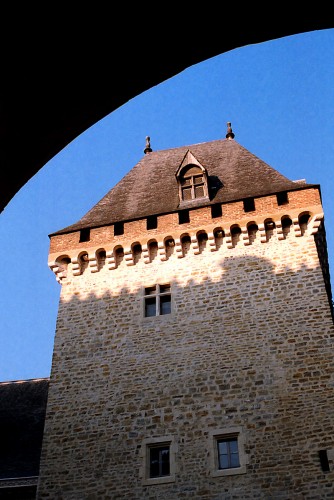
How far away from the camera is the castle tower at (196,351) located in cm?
1198

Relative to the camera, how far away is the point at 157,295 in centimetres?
1459

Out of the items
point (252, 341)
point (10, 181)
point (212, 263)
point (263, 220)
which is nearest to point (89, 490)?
point (252, 341)

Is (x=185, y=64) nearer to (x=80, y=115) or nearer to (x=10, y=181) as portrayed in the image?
(x=80, y=115)

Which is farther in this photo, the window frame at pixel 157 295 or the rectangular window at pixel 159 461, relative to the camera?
the window frame at pixel 157 295

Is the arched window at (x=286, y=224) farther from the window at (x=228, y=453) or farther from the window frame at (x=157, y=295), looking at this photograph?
the window at (x=228, y=453)

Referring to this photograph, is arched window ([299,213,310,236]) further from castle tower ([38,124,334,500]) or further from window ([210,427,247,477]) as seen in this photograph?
window ([210,427,247,477])

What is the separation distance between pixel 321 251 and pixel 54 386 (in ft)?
23.0

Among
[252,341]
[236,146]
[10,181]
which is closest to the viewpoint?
[10,181]

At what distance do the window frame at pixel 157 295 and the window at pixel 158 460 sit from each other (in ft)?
9.53

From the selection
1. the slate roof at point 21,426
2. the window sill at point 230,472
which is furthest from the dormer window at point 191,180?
the window sill at point 230,472

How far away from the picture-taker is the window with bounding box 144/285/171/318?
47.4ft

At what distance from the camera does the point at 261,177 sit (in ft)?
56.7

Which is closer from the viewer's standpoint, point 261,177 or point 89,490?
point 89,490

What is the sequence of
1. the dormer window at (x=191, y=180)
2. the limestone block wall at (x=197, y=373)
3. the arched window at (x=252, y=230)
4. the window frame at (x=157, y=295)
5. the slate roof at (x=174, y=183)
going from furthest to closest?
the dormer window at (x=191, y=180) < the slate roof at (x=174, y=183) < the arched window at (x=252, y=230) < the window frame at (x=157, y=295) < the limestone block wall at (x=197, y=373)
